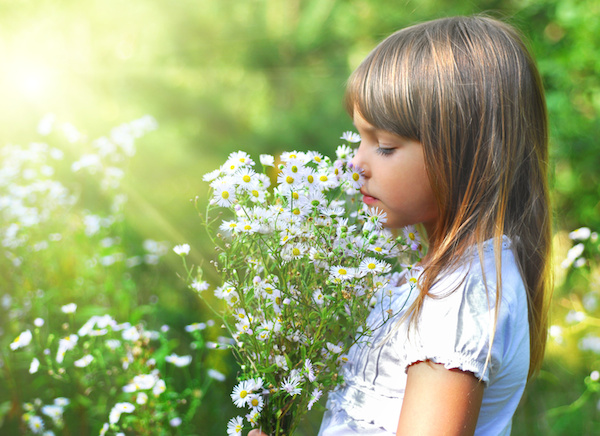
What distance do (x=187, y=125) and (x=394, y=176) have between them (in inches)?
107

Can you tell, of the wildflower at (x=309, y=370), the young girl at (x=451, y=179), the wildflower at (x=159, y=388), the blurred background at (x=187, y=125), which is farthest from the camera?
the blurred background at (x=187, y=125)

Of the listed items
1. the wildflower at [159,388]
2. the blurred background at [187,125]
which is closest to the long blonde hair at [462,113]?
the blurred background at [187,125]

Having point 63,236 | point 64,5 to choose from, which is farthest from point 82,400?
point 64,5

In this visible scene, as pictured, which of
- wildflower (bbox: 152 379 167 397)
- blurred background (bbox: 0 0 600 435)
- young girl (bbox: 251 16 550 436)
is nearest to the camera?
young girl (bbox: 251 16 550 436)

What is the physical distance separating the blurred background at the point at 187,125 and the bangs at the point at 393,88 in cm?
52

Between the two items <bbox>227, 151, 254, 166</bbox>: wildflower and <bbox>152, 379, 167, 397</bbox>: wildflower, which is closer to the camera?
<bbox>227, 151, 254, 166</bbox>: wildflower

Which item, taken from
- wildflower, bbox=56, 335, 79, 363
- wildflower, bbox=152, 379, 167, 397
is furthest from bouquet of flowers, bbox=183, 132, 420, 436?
wildflower, bbox=56, 335, 79, 363

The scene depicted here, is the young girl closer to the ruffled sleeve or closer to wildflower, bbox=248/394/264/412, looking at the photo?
the ruffled sleeve

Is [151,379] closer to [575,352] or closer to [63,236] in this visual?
[63,236]

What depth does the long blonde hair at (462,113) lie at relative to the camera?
87cm

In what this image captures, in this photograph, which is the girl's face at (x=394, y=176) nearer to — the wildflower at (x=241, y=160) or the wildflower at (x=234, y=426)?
the wildflower at (x=241, y=160)

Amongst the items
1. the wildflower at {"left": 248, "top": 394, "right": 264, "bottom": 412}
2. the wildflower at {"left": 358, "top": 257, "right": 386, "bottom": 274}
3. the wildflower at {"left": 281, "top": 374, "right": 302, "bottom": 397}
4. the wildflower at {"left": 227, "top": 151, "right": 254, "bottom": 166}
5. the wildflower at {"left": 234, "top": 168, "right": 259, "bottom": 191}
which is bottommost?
the wildflower at {"left": 248, "top": 394, "right": 264, "bottom": 412}

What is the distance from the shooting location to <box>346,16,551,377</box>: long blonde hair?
0.87 metres

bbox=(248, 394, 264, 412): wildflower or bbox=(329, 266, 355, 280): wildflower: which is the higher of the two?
bbox=(329, 266, 355, 280): wildflower
